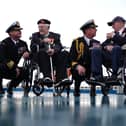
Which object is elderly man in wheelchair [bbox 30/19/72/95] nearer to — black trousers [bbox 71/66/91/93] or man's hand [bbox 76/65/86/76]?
black trousers [bbox 71/66/91/93]

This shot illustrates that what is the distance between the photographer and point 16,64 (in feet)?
15.1

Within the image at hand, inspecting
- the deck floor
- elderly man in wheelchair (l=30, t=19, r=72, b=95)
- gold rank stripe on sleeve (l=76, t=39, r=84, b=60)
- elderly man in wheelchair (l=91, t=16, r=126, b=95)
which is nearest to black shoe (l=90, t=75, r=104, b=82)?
elderly man in wheelchair (l=91, t=16, r=126, b=95)

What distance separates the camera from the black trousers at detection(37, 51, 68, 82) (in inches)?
172

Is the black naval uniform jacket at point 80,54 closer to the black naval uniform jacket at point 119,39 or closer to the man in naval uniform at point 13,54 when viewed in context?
the black naval uniform jacket at point 119,39

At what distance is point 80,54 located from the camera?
4.09 meters

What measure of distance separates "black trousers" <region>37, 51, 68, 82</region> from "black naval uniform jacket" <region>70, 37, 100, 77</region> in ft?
0.90

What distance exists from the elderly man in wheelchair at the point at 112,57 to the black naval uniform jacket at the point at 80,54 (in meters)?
0.08

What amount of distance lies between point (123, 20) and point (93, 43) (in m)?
0.38

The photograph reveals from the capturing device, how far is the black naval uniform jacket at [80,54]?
407 centimetres

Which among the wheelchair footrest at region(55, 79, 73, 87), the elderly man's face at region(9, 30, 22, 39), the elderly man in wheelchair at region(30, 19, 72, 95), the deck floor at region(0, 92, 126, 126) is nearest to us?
the deck floor at region(0, 92, 126, 126)

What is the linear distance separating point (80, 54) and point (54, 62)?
49 cm

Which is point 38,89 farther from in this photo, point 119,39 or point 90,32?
point 119,39

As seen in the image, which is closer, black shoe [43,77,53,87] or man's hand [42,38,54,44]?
black shoe [43,77,53,87]

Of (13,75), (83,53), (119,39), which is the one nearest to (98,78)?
(83,53)
